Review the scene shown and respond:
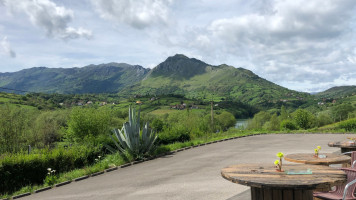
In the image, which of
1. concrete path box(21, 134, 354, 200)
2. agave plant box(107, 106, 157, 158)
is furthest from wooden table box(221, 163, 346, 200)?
agave plant box(107, 106, 157, 158)

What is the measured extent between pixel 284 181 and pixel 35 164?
397 inches

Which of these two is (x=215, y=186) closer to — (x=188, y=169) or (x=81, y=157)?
(x=188, y=169)

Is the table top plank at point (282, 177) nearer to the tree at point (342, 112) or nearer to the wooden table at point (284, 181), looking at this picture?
the wooden table at point (284, 181)

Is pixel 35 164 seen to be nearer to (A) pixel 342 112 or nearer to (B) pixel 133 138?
(B) pixel 133 138

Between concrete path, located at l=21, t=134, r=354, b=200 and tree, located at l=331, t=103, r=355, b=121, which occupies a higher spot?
tree, located at l=331, t=103, r=355, b=121

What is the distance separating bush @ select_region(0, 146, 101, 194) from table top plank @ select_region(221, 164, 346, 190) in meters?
8.85

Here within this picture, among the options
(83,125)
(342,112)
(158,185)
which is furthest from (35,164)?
(342,112)

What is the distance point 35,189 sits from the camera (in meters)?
9.27

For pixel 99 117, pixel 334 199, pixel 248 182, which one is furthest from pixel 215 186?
pixel 99 117

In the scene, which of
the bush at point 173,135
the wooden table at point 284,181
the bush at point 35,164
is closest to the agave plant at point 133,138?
the bush at point 35,164

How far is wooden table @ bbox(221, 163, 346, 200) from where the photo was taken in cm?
303

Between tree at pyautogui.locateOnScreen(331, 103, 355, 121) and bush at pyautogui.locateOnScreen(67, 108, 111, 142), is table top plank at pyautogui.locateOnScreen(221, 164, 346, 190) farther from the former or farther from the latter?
tree at pyautogui.locateOnScreen(331, 103, 355, 121)

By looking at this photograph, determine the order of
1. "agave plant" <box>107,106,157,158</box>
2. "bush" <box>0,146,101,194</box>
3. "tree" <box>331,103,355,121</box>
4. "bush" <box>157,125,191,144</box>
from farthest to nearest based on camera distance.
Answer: "tree" <box>331,103,355,121</box> < "bush" <box>157,125,191,144</box> < "agave plant" <box>107,106,157,158</box> < "bush" <box>0,146,101,194</box>

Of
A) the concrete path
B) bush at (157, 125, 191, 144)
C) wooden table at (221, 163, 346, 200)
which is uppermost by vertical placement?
wooden table at (221, 163, 346, 200)
